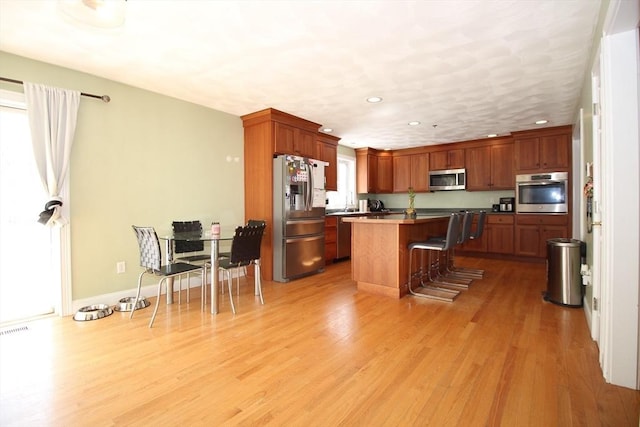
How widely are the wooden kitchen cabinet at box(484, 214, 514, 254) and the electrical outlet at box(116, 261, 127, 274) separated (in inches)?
240

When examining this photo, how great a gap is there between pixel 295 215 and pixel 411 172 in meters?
3.93

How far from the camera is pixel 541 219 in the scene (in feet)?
18.5

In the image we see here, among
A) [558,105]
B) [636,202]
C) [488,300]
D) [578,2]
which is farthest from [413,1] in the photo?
[558,105]

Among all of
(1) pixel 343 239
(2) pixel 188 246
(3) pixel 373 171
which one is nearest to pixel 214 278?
(2) pixel 188 246

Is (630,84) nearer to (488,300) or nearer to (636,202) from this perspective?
(636,202)

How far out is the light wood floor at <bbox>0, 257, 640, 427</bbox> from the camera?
5.40ft

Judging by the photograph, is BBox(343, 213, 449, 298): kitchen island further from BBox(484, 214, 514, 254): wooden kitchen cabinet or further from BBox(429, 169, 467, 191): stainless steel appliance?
BBox(429, 169, 467, 191): stainless steel appliance

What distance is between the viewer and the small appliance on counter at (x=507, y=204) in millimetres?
6168

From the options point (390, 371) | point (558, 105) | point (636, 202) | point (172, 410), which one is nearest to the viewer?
point (172, 410)

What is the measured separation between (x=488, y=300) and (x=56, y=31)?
4.82 metres

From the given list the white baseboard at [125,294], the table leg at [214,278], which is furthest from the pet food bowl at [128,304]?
the table leg at [214,278]

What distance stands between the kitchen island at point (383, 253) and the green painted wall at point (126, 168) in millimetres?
2066

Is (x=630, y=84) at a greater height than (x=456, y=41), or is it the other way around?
(x=456, y=41)

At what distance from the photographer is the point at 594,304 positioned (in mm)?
2420
